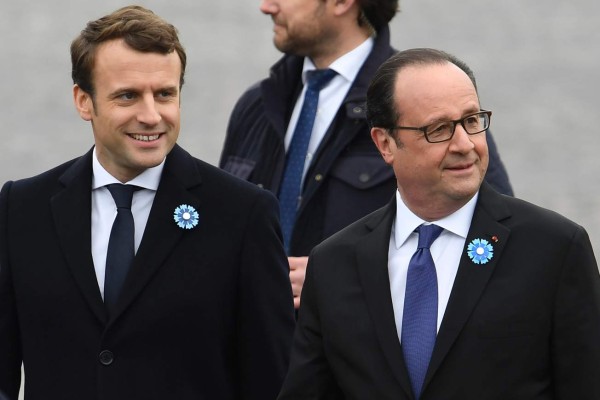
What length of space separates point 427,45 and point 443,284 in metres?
6.99

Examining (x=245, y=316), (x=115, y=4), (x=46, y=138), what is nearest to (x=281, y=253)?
(x=245, y=316)

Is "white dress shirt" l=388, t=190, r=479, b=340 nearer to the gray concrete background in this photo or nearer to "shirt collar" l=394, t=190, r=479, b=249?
"shirt collar" l=394, t=190, r=479, b=249

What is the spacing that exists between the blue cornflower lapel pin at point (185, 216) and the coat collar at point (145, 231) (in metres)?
0.01

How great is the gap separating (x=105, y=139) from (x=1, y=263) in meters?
0.45

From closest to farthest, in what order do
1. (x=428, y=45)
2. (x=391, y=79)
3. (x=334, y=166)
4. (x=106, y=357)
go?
(x=391, y=79), (x=106, y=357), (x=334, y=166), (x=428, y=45)

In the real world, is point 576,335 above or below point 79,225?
below

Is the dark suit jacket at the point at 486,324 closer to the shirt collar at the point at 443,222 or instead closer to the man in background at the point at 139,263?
the shirt collar at the point at 443,222

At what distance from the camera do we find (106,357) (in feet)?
17.5

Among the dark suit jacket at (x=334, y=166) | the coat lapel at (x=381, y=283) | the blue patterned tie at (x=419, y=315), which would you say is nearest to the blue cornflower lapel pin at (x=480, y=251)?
the blue patterned tie at (x=419, y=315)

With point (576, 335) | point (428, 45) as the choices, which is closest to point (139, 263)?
point (576, 335)

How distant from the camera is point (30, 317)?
17.7ft

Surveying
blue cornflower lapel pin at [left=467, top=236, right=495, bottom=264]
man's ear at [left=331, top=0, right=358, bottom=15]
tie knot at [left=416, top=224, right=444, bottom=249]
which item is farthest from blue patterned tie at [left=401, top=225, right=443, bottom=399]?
man's ear at [left=331, top=0, right=358, bottom=15]

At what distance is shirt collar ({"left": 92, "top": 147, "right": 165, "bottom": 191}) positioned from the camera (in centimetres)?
545

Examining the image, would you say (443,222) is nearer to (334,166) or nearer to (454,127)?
(454,127)
